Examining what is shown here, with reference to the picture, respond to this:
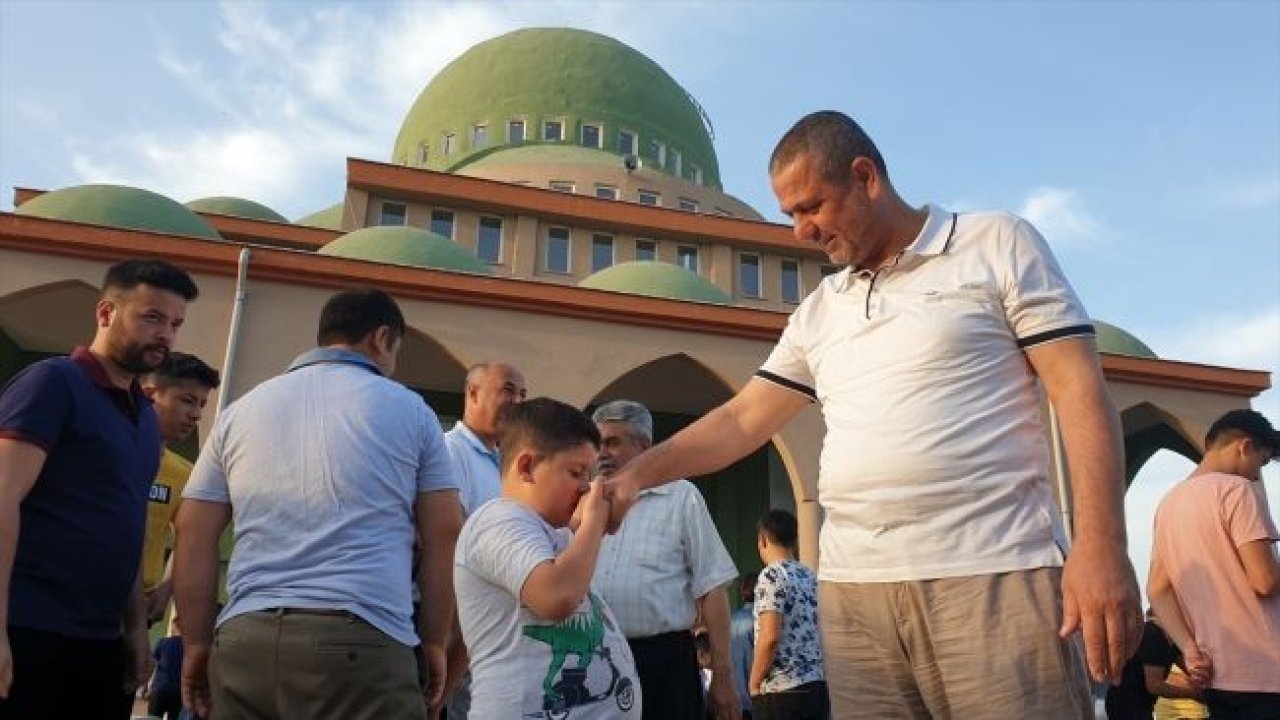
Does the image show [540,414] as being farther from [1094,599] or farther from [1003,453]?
[1094,599]

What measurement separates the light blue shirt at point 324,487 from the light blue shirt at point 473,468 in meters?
0.90

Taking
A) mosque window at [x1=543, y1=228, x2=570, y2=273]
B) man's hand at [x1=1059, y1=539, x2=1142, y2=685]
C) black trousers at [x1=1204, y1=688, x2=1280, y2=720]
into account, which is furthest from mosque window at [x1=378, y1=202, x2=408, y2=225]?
man's hand at [x1=1059, y1=539, x2=1142, y2=685]

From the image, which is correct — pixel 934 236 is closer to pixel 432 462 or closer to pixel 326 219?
pixel 432 462

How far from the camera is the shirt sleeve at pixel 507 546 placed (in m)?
2.22

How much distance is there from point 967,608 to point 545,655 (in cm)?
95

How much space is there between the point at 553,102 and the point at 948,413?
23.5 metres

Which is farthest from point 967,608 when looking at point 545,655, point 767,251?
point 767,251

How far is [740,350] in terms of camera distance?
45.7ft

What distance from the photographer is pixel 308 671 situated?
236cm

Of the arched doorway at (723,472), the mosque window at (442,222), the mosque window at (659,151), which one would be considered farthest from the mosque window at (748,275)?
the mosque window at (442,222)

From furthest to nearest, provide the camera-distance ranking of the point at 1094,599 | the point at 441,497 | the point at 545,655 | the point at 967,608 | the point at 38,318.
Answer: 1. the point at 38,318
2. the point at 441,497
3. the point at 545,655
4. the point at 967,608
5. the point at 1094,599

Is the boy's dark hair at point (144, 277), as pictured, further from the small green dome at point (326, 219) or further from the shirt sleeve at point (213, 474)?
the small green dome at point (326, 219)

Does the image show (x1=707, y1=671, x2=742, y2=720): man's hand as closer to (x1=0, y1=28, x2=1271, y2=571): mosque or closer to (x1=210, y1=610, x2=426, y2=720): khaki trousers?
(x1=210, y1=610, x2=426, y2=720): khaki trousers

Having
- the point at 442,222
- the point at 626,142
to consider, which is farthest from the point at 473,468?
the point at 626,142
